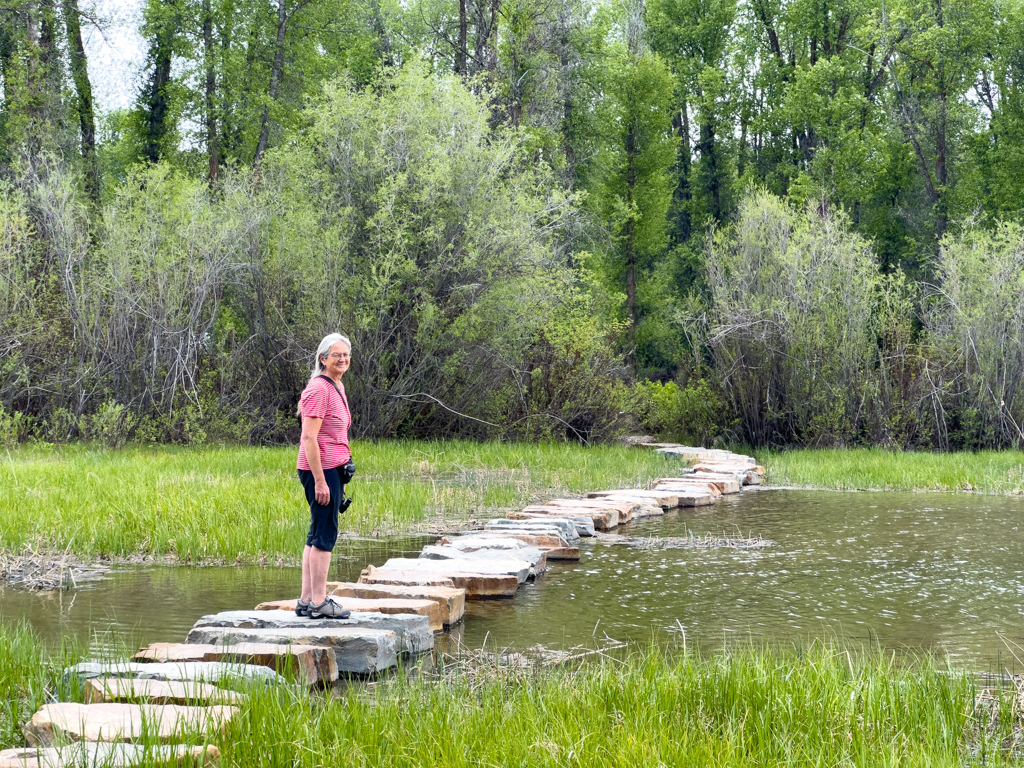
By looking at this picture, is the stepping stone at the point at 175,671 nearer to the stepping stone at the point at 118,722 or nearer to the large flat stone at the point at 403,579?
the stepping stone at the point at 118,722

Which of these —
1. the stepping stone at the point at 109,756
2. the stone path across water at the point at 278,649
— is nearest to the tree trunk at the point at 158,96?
the stone path across water at the point at 278,649

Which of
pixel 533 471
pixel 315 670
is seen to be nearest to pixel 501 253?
pixel 533 471

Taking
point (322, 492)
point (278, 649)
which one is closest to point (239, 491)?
point (322, 492)

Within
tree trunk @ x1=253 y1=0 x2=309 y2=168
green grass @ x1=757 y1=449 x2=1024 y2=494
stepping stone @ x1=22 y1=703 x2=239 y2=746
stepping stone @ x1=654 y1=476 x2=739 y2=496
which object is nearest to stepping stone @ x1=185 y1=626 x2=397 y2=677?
stepping stone @ x1=22 y1=703 x2=239 y2=746

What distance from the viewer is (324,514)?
221 inches

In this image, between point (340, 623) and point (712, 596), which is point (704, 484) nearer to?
point (712, 596)

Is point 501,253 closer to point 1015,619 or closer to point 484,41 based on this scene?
point 484,41

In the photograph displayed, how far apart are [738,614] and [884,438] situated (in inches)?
577

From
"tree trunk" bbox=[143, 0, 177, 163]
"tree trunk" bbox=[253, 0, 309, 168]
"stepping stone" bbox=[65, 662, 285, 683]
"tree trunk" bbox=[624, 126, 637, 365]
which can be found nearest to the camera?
"stepping stone" bbox=[65, 662, 285, 683]

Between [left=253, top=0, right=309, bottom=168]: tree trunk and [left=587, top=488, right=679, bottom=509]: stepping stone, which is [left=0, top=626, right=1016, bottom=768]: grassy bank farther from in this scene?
[left=253, top=0, right=309, bottom=168]: tree trunk

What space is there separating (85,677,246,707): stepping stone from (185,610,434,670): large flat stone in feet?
3.72

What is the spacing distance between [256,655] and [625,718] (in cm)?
182

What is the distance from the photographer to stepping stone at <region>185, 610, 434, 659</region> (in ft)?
17.4

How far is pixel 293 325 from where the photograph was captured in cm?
1709
